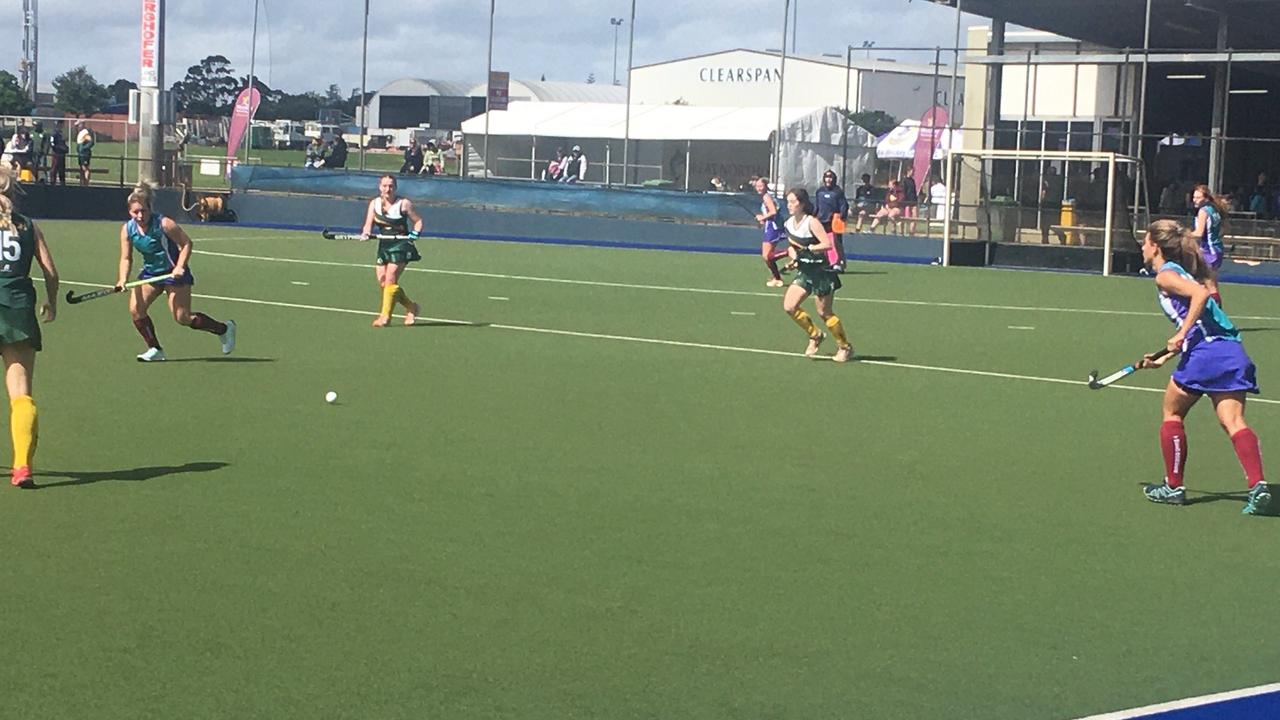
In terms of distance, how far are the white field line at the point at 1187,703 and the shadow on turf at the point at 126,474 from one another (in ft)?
20.3

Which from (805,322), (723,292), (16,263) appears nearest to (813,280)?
(805,322)

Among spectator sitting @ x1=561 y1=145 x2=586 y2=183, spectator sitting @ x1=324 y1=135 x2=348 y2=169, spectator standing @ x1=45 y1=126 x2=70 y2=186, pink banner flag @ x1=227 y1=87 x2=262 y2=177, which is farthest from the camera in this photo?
spectator sitting @ x1=561 y1=145 x2=586 y2=183

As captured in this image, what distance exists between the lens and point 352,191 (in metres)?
45.7

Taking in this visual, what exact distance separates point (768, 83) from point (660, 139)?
35138 mm

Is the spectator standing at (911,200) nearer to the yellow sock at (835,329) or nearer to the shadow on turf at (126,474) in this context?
the yellow sock at (835,329)

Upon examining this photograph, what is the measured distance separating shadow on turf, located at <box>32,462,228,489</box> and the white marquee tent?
4293cm

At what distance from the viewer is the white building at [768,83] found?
260ft

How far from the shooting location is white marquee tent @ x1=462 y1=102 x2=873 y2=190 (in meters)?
54.5

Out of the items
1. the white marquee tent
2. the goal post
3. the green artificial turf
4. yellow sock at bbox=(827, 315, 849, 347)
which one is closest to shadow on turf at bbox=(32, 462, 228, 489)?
the green artificial turf

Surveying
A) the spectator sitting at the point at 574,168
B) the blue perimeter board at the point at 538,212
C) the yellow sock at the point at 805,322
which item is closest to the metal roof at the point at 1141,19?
the blue perimeter board at the point at 538,212

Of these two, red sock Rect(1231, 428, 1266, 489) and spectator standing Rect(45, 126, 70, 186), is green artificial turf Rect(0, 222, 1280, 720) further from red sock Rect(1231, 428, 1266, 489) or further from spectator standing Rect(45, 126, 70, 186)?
spectator standing Rect(45, 126, 70, 186)

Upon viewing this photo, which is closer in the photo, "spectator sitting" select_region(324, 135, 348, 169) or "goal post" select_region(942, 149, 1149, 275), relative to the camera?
"goal post" select_region(942, 149, 1149, 275)

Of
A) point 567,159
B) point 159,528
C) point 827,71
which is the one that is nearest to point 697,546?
point 159,528

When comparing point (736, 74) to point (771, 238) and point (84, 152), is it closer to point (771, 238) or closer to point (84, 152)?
point (84, 152)
